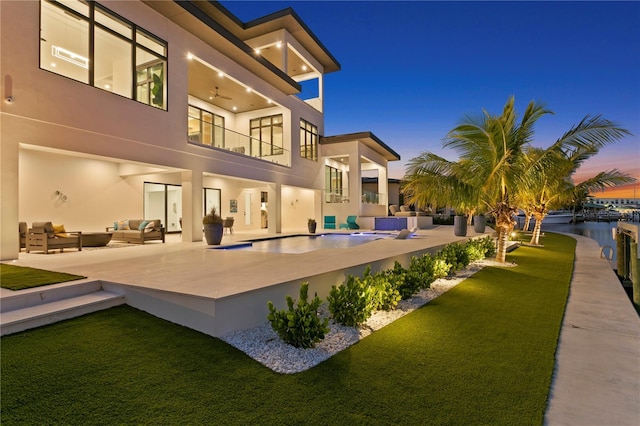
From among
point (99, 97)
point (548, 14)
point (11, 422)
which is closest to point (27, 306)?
point (11, 422)

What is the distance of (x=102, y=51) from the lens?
10.1 m

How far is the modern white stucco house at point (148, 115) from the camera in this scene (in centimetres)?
772

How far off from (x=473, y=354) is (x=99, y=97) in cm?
1091

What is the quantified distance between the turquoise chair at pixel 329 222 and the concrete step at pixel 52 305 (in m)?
17.4

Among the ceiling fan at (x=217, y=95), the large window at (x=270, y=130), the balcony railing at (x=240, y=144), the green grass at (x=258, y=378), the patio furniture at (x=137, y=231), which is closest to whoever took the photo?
the green grass at (x=258, y=378)

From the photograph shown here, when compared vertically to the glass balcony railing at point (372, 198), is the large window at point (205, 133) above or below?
above

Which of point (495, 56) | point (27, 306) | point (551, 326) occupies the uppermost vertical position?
point (495, 56)

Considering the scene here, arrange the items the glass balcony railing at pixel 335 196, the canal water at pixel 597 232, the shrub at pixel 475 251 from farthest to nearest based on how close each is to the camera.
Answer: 1. the glass balcony railing at pixel 335 196
2. the canal water at pixel 597 232
3. the shrub at pixel 475 251

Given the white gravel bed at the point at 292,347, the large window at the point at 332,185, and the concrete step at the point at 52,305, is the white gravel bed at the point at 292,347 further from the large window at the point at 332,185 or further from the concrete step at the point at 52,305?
the large window at the point at 332,185

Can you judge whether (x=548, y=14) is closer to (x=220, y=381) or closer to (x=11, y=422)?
(x=220, y=381)

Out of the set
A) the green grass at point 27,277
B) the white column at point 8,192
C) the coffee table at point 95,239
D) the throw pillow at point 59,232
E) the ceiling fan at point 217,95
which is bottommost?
the green grass at point 27,277

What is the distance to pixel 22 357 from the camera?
3105 millimetres

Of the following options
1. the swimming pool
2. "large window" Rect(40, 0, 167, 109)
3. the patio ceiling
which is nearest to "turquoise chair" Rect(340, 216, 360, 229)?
the swimming pool

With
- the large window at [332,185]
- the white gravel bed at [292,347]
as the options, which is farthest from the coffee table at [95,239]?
the large window at [332,185]
